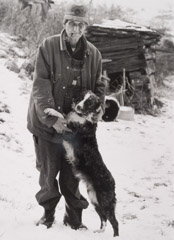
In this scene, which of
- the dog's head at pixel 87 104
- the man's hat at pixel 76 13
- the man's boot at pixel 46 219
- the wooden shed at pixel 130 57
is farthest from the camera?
the wooden shed at pixel 130 57

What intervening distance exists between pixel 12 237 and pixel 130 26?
10.9 meters

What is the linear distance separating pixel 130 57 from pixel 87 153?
32.1ft

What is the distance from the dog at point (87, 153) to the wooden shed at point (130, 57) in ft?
29.7

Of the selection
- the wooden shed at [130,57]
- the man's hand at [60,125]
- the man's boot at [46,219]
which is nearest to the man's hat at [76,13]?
the man's hand at [60,125]

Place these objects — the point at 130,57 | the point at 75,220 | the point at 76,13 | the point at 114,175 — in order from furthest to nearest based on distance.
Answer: the point at 130,57
the point at 114,175
the point at 75,220
the point at 76,13

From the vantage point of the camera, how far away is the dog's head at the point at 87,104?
3629mm

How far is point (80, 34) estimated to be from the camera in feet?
11.7

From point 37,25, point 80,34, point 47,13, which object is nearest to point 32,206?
point 80,34

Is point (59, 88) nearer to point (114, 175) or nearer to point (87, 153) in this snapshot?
point (87, 153)

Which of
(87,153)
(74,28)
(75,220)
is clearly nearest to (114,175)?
(75,220)

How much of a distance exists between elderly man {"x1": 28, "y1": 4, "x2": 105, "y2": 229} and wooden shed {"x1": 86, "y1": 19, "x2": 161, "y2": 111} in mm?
9047

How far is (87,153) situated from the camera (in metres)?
3.80

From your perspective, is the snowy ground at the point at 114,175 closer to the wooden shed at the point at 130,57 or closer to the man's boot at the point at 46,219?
the man's boot at the point at 46,219

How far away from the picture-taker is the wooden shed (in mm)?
12875
